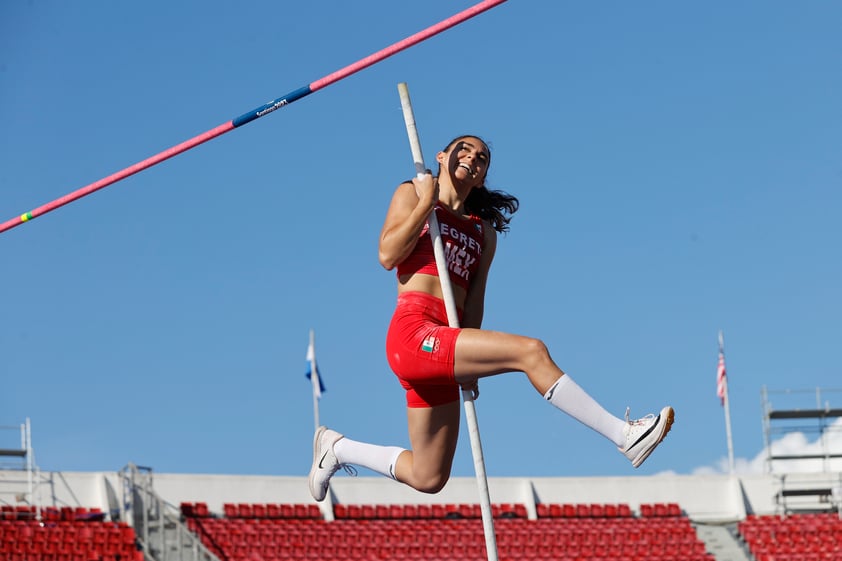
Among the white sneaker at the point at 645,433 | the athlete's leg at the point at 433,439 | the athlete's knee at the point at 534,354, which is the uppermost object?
the athlete's knee at the point at 534,354

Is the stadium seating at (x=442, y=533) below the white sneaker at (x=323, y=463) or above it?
above

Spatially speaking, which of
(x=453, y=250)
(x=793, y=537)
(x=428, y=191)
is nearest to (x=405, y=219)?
(x=428, y=191)

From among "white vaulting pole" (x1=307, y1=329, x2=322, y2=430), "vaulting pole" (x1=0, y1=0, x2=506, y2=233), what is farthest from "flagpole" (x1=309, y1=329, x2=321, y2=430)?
"vaulting pole" (x1=0, y1=0, x2=506, y2=233)

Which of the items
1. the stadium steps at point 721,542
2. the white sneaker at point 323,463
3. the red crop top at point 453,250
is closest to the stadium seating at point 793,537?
the stadium steps at point 721,542

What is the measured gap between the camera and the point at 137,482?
19.6m

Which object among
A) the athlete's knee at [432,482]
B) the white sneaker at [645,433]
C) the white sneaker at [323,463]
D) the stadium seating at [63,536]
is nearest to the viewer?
the white sneaker at [645,433]

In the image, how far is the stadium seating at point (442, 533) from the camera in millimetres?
19203

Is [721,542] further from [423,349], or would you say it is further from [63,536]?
[423,349]

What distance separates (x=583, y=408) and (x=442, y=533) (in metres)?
14.8

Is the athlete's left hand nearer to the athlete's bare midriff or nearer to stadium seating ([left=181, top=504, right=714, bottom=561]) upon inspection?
the athlete's bare midriff

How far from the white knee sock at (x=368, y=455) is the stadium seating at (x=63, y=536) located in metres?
11.1

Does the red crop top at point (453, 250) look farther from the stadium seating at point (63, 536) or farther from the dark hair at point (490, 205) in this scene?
the stadium seating at point (63, 536)

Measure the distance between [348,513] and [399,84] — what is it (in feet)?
51.4

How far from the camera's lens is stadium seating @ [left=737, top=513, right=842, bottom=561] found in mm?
20703
